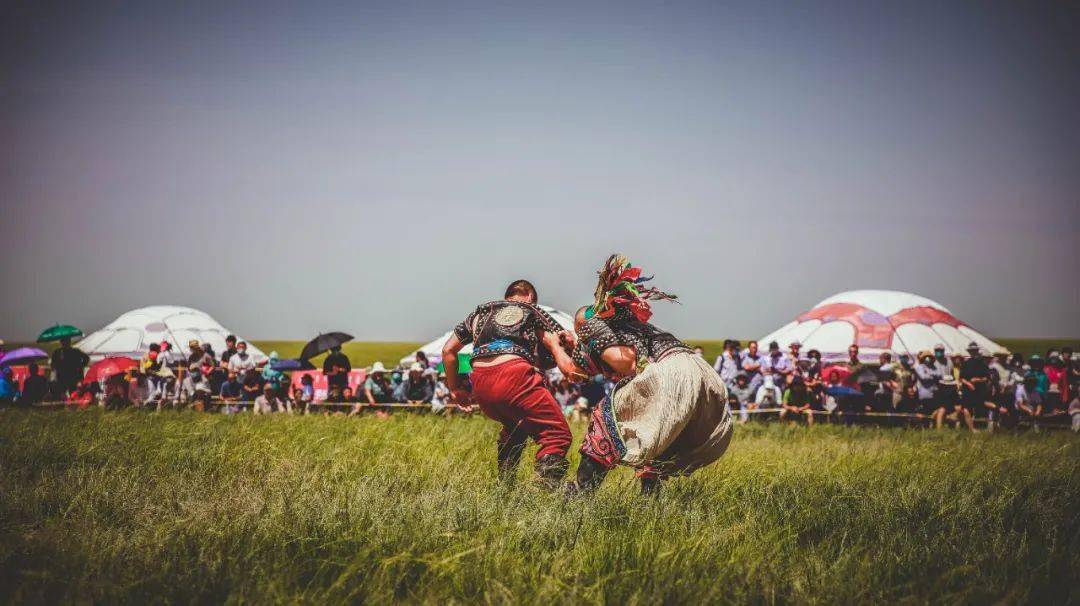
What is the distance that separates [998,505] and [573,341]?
287 cm

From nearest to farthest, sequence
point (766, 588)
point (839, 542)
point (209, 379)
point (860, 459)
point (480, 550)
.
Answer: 1. point (766, 588)
2. point (480, 550)
3. point (839, 542)
4. point (860, 459)
5. point (209, 379)

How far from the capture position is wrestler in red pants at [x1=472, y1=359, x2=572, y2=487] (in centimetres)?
471

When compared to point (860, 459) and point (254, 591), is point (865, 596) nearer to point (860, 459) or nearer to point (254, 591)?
point (254, 591)

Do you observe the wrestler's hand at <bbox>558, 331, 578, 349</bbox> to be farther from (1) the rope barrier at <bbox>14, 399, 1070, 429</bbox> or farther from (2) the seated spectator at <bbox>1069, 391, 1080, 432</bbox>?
(2) the seated spectator at <bbox>1069, 391, 1080, 432</bbox>

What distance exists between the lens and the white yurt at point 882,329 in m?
21.4

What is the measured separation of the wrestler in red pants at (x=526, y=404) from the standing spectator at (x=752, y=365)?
10879 millimetres

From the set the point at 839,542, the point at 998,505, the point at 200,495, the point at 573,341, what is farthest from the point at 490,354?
the point at 998,505

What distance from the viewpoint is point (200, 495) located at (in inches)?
159

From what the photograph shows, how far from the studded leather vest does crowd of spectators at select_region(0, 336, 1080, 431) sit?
7.88 meters

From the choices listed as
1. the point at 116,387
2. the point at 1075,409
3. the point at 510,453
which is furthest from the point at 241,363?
the point at 1075,409

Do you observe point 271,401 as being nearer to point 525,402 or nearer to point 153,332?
point 525,402

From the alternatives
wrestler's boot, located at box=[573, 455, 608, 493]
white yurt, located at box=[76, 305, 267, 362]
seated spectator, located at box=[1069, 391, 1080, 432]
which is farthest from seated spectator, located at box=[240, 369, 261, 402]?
seated spectator, located at box=[1069, 391, 1080, 432]

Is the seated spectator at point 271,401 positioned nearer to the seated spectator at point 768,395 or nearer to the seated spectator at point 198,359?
the seated spectator at point 198,359

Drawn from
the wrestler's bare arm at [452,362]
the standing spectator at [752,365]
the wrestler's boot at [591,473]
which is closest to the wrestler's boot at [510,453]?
the wrestler's bare arm at [452,362]
